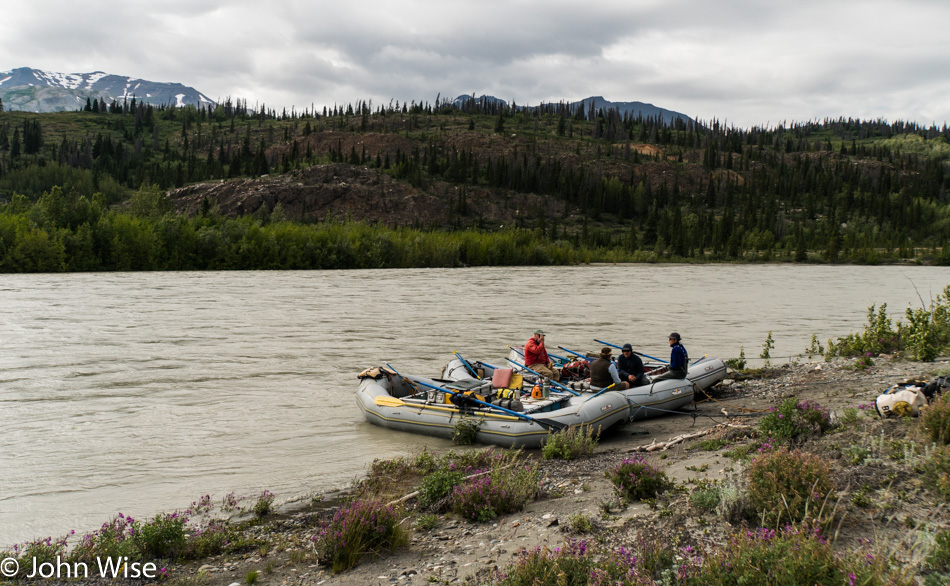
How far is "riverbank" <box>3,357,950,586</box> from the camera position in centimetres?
590

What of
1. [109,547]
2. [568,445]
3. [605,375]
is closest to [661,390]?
[605,375]

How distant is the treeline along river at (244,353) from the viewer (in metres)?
10.3

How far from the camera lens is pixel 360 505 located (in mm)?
6734

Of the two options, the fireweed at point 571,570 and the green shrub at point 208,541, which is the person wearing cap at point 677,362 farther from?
the green shrub at point 208,541

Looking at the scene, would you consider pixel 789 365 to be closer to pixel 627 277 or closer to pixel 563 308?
pixel 563 308

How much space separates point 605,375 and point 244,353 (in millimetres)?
12566

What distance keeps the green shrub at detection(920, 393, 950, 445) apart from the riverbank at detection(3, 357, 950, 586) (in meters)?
0.17

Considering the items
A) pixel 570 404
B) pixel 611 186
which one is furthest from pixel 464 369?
pixel 611 186

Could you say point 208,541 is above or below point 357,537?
below

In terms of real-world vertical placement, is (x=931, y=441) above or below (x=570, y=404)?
above

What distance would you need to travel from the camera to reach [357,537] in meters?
6.44

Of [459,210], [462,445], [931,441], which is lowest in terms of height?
[462,445]

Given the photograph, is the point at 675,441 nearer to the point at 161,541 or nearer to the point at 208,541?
the point at 208,541

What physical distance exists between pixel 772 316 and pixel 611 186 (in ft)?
381
